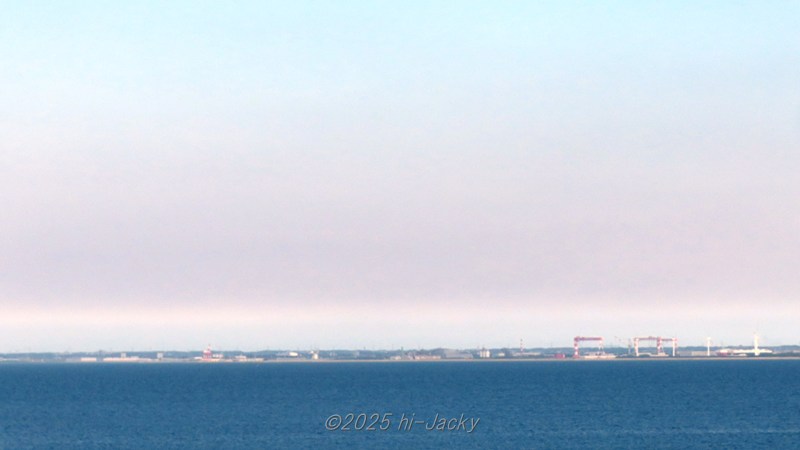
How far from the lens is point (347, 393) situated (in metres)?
174

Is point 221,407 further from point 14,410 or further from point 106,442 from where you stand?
point 106,442

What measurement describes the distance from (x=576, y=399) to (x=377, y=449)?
222 feet

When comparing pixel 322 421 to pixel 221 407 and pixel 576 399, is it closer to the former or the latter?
pixel 221 407

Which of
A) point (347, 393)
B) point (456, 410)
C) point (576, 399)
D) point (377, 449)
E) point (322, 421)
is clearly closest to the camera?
point (377, 449)

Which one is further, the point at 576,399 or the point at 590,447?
the point at 576,399

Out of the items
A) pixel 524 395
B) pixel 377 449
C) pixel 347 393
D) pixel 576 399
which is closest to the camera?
pixel 377 449

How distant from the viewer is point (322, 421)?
4456 inches

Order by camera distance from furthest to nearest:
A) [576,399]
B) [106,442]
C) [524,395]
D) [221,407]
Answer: [524,395], [576,399], [221,407], [106,442]

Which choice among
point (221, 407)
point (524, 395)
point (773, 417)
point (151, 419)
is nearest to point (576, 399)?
point (524, 395)

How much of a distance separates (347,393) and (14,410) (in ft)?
171

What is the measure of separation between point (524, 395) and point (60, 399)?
224 feet

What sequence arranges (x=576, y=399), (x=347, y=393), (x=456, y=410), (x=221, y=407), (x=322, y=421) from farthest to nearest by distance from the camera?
(x=347, y=393)
(x=576, y=399)
(x=221, y=407)
(x=456, y=410)
(x=322, y=421)

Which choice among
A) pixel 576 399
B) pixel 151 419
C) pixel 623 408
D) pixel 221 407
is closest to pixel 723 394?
pixel 576 399

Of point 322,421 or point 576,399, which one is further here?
point 576,399
